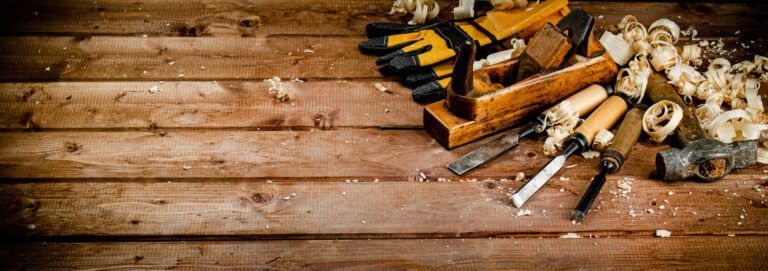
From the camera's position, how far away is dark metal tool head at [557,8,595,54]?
1854 mm

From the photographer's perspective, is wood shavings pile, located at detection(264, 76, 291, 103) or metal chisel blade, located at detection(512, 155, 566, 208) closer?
metal chisel blade, located at detection(512, 155, 566, 208)

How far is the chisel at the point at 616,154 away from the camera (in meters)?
1.62

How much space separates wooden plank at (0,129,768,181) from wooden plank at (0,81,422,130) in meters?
0.05

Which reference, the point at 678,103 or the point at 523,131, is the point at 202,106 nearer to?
the point at 523,131

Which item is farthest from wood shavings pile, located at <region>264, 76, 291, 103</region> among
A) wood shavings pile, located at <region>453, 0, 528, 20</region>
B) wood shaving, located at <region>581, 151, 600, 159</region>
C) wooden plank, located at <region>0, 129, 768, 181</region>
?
wood shaving, located at <region>581, 151, 600, 159</region>

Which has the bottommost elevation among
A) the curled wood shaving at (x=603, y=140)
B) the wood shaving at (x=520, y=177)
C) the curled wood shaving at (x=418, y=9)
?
the wood shaving at (x=520, y=177)

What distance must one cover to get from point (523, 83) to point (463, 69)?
0.23 meters

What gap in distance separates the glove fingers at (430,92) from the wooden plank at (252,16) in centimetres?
43

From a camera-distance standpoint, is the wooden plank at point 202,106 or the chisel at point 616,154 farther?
the wooden plank at point 202,106

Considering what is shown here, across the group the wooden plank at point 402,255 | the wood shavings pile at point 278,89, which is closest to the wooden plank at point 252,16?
the wood shavings pile at point 278,89

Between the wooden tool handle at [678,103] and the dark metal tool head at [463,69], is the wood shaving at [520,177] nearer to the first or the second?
the dark metal tool head at [463,69]

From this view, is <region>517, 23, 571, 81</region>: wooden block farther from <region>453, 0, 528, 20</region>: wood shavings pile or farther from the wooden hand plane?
<region>453, 0, 528, 20</region>: wood shavings pile

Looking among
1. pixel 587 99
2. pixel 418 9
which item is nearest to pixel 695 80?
pixel 587 99

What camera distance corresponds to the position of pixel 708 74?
202cm
